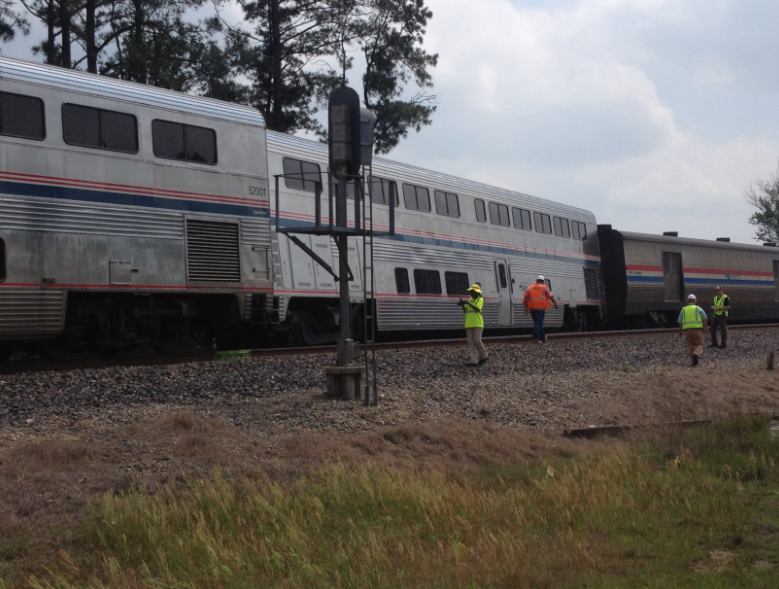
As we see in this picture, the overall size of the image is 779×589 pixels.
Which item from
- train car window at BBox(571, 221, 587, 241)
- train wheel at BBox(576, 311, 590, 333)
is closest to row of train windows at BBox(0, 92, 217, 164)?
train wheel at BBox(576, 311, 590, 333)

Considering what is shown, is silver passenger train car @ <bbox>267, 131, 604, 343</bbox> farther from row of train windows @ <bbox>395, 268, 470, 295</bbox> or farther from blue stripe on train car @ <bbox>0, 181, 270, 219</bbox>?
blue stripe on train car @ <bbox>0, 181, 270, 219</bbox>

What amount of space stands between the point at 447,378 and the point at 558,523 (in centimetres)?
736

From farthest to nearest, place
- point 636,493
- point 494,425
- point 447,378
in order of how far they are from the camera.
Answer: point 447,378, point 494,425, point 636,493

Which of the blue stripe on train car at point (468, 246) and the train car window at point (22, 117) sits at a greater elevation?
the train car window at point (22, 117)

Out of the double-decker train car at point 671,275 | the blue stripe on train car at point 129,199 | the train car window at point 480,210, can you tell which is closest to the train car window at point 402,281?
the train car window at point 480,210

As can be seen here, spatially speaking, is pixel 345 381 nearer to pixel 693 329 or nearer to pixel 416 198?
pixel 693 329

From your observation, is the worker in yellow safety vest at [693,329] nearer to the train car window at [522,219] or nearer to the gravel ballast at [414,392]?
the gravel ballast at [414,392]

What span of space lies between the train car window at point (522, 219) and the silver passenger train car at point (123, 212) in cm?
1090

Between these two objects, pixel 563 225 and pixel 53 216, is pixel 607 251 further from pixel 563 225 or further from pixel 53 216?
pixel 53 216

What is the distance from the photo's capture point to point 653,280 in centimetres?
2975

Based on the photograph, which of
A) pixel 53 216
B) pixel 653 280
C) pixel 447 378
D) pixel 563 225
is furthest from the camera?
pixel 653 280

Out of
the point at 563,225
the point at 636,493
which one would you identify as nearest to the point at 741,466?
the point at 636,493

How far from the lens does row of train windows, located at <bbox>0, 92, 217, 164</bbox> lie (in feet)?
40.7

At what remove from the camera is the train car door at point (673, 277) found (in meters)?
30.6
